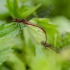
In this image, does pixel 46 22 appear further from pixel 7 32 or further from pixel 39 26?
pixel 7 32

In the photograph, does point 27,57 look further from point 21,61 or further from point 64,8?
point 64,8

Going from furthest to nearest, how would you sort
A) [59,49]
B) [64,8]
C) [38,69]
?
[64,8] < [59,49] < [38,69]

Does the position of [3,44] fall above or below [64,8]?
above

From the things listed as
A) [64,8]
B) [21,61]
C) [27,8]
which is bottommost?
[64,8]

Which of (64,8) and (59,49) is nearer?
(59,49)

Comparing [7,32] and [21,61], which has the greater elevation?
[7,32]

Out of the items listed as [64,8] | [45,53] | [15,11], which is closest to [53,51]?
[45,53]

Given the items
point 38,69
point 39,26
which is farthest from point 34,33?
point 38,69

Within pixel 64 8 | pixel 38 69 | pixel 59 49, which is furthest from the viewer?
pixel 64 8

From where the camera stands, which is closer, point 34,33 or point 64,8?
point 34,33
